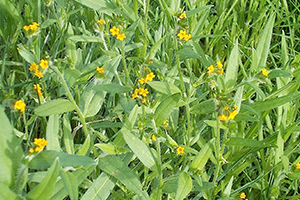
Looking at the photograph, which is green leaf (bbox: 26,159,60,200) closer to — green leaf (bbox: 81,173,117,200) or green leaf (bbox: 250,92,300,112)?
green leaf (bbox: 81,173,117,200)

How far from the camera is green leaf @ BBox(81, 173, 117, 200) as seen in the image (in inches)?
69.3

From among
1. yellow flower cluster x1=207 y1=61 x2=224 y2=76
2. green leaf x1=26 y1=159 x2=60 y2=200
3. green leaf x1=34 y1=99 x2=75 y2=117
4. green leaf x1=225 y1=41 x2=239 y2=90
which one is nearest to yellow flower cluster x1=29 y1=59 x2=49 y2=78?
green leaf x1=34 y1=99 x2=75 y2=117

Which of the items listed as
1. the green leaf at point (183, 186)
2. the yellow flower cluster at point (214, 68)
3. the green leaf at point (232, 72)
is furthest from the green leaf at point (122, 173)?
the green leaf at point (232, 72)

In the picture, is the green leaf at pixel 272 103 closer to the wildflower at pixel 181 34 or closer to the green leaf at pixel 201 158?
the green leaf at pixel 201 158

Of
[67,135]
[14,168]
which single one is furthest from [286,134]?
[14,168]

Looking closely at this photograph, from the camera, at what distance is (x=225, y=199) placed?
6.41ft

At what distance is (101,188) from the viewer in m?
1.79

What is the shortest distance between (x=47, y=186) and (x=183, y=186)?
716 mm

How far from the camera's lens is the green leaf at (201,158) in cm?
184

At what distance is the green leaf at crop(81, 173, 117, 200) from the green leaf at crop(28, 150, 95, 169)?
44 centimetres

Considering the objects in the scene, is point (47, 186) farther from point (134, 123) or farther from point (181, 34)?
point (181, 34)

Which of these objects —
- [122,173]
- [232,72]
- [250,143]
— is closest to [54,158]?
[122,173]

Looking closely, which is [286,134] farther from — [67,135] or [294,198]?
[67,135]

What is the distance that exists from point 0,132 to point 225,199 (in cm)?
130
